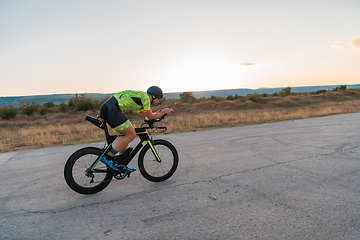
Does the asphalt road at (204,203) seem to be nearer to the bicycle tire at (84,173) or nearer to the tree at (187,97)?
the bicycle tire at (84,173)

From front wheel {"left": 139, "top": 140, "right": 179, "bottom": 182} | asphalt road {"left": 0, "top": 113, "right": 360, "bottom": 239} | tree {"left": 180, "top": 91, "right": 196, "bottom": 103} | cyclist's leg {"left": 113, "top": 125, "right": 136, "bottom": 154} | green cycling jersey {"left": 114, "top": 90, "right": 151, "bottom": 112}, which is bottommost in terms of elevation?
asphalt road {"left": 0, "top": 113, "right": 360, "bottom": 239}

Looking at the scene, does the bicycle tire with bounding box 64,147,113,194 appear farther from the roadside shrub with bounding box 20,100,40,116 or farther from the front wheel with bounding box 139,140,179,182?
the roadside shrub with bounding box 20,100,40,116

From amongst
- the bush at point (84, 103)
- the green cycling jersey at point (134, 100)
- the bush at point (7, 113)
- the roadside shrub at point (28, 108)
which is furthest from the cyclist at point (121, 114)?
the roadside shrub at point (28, 108)

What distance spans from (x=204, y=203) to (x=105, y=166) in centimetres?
197

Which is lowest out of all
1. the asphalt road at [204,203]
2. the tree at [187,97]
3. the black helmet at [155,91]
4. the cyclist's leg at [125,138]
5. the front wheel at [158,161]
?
the asphalt road at [204,203]

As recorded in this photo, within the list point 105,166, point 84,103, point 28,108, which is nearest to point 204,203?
point 105,166

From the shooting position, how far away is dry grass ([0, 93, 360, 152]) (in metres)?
11.8

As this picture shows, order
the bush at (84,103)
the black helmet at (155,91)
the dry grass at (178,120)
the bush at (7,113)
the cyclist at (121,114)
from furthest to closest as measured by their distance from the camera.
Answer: the bush at (84,103), the bush at (7,113), the dry grass at (178,120), the black helmet at (155,91), the cyclist at (121,114)

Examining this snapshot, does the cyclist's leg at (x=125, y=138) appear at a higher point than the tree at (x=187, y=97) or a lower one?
lower

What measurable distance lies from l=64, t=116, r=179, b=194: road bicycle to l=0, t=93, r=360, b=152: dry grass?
23.8ft

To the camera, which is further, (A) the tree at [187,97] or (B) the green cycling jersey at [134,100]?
(A) the tree at [187,97]

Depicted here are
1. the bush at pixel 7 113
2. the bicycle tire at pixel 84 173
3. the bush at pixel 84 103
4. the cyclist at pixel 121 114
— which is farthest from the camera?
the bush at pixel 84 103

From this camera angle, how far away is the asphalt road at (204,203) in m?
2.84

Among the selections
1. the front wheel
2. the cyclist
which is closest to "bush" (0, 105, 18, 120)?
the cyclist
